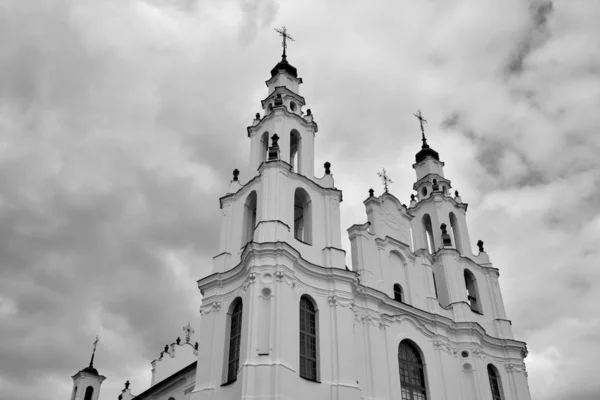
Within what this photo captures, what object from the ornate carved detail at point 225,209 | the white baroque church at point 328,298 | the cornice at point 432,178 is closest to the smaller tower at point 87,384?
the white baroque church at point 328,298

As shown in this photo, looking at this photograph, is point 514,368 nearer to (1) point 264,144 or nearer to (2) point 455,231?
(2) point 455,231

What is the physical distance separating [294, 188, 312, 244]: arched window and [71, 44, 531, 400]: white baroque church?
7cm

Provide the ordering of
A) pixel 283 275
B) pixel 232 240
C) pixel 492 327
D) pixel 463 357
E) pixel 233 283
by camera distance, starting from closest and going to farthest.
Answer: pixel 283 275 < pixel 233 283 < pixel 232 240 < pixel 463 357 < pixel 492 327

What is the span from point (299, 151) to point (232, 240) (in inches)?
222

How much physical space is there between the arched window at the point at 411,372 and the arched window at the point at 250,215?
815 cm

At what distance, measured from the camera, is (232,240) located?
84.5ft

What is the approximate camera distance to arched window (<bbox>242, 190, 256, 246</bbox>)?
2624 cm

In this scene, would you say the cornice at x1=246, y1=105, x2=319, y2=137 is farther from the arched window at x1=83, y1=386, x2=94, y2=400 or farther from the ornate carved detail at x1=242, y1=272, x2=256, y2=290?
the arched window at x1=83, y1=386, x2=94, y2=400

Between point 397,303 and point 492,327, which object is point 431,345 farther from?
point 492,327

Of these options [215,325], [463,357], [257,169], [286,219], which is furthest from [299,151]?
[463,357]

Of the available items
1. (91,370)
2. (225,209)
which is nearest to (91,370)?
(91,370)

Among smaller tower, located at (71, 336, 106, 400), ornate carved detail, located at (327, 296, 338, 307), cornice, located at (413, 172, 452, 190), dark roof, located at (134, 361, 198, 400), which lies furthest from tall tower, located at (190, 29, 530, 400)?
smaller tower, located at (71, 336, 106, 400)

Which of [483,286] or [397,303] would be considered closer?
[397,303]

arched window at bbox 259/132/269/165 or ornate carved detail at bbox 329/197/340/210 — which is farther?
arched window at bbox 259/132/269/165
